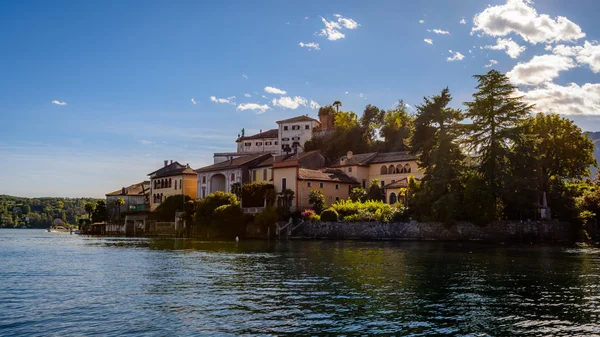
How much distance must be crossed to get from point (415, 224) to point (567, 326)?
44.3 meters

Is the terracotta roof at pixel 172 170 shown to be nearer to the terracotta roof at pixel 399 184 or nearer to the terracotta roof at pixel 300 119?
the terracotta roof at pixel 300 119

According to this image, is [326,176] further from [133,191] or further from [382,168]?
[133,191]

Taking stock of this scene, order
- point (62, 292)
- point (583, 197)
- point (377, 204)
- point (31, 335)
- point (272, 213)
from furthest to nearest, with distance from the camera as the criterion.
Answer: point (272, 213)
point (377, 204)
point (583, 197)
point (62, 292)
point (31, 335)

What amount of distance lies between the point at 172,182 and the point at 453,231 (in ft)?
213

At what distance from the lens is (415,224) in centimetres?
5844

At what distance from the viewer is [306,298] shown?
18.9 meters

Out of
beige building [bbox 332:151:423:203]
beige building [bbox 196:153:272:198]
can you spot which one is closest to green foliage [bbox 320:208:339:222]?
beige building [bbox 332:151:423:203]

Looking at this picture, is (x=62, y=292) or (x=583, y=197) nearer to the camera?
(x=62, y=292)

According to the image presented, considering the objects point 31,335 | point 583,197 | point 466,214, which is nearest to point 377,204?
point 466,214

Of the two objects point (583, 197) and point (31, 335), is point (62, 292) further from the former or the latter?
point (583, 197)

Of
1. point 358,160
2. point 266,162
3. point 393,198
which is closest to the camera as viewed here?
point 393,198

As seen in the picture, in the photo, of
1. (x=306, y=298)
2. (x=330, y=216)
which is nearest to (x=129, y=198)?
(x=330, y=216)

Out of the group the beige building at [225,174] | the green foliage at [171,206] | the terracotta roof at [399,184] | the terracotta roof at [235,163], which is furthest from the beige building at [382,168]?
the green foliage at [171,206]

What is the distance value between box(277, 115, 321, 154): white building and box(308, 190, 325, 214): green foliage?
38.5 metres
